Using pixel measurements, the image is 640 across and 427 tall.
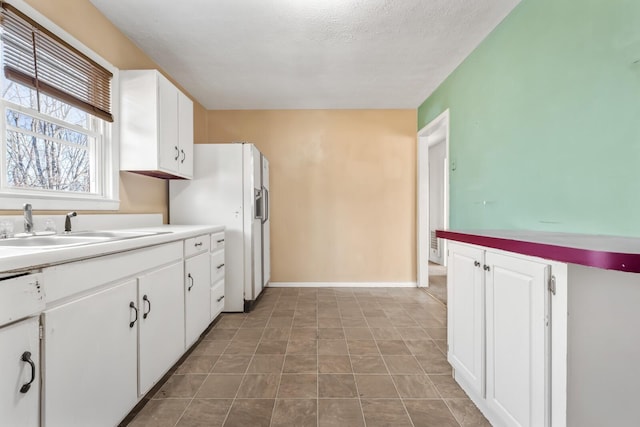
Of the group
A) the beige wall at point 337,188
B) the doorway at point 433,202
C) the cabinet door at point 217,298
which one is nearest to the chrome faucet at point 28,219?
the cabinet door at point 217,298

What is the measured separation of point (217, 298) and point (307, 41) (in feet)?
7.99

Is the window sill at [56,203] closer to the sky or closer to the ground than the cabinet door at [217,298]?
closer to the sky

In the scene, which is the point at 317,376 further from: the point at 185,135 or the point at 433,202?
the point at 433,202

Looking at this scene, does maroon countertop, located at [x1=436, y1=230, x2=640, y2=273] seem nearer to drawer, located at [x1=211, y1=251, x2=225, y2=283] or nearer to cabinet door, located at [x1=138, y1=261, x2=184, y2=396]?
cabinet door, located at [x1=138, y1=261, x2=184, y2=396]

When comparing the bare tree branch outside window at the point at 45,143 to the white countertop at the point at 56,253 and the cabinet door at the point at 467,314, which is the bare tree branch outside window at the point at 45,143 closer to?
the white countertop at the point at 56,253

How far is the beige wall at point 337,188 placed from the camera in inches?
159

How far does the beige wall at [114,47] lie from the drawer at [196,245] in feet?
2.15

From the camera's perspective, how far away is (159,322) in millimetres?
1668

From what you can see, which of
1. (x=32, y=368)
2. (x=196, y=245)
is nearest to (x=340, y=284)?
(x=196, y=245)

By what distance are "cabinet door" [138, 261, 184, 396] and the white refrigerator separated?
1.07m

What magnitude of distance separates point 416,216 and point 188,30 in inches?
132

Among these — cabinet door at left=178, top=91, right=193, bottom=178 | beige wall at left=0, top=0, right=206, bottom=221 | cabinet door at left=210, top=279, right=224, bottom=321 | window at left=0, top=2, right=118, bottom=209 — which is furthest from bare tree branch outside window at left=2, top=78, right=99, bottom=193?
cabinet door at left=210, top=279, right=224, bottom=321

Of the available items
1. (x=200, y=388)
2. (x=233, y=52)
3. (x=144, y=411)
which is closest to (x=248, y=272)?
(x=200, y=388)

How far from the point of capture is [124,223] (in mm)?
2256
